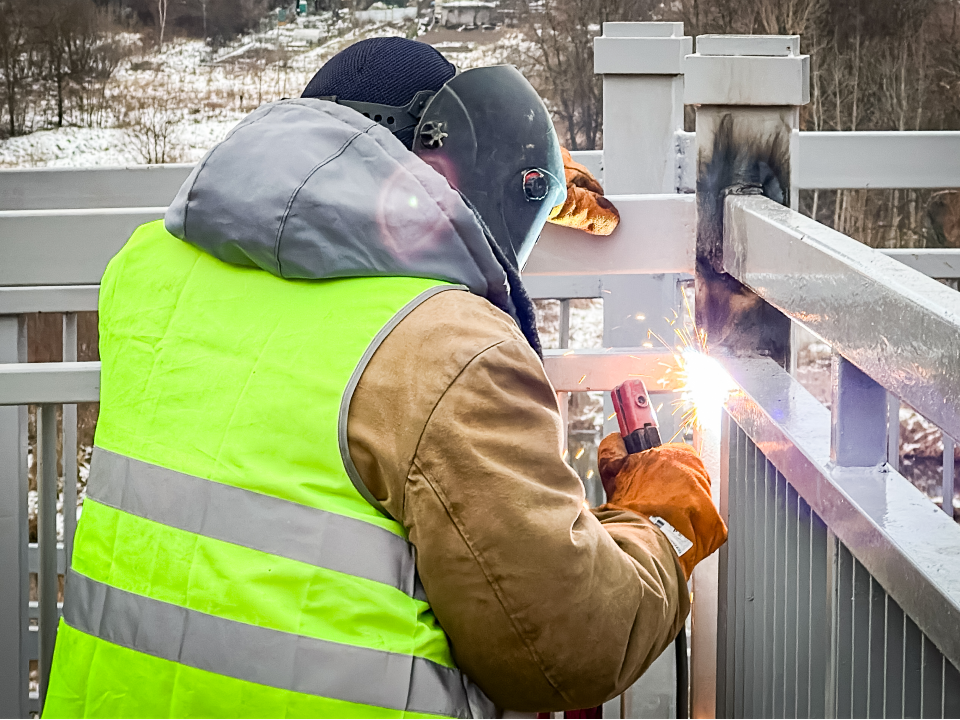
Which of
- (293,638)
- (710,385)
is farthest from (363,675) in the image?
(710,385)

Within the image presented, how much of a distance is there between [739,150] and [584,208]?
310 millimetres

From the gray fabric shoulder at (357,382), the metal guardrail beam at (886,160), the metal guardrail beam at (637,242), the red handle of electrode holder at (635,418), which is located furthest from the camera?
the metal guardrail beam at (886,160)

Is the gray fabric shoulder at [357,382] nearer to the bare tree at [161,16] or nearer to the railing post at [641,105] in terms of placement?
the railing post at [641,105]

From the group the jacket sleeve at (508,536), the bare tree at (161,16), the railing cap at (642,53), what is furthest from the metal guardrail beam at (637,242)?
the bare tree at (161,16)

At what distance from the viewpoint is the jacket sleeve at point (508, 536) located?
997 millimetres

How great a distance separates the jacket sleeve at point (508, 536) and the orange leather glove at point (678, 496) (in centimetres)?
26

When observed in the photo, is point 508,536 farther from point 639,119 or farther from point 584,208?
point 639,119

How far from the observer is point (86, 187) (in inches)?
126

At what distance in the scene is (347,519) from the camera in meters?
1.04

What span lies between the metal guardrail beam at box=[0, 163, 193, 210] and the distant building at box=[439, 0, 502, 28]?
4.77m

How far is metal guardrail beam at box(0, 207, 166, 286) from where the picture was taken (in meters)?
1.70

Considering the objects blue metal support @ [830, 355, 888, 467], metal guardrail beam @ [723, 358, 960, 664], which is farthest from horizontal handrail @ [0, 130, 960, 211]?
blue metal support @ [830, 355, 888, 467]

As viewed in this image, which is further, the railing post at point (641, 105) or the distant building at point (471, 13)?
the distant building at point (471, 13)

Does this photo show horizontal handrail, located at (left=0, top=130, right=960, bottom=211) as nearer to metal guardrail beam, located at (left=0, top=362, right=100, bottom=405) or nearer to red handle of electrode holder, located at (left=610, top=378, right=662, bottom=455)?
metal guardrail beam, located at (left=0, top=362, right=100, bottom=405)
